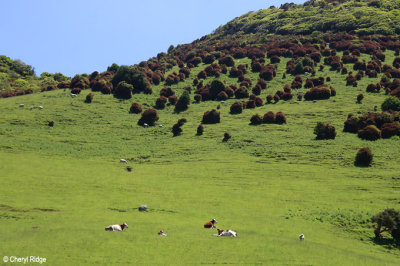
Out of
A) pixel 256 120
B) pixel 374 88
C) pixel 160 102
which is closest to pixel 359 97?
pixel 374 88

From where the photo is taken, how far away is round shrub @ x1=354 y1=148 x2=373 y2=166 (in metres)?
41.2

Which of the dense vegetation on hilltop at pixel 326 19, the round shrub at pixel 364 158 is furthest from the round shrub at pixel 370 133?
the dense vegetation on hilltop at pixel 326 19

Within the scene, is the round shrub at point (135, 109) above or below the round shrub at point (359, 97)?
below

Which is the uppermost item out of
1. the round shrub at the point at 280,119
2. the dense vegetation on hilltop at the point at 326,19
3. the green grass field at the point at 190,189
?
the dense vegetation on hilltop at the point at 326,19

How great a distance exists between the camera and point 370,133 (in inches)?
1972

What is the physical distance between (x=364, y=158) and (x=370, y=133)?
414 inches

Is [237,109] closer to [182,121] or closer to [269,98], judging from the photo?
[269,98]

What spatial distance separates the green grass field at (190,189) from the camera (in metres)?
21.3

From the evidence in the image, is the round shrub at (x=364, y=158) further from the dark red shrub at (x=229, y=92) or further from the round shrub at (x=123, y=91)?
the round shrub at (x=123, y=91)

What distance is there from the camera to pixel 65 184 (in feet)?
119

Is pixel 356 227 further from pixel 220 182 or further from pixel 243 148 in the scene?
pixel 243 148

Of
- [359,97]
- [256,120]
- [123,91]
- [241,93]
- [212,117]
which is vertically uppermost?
[241,93]

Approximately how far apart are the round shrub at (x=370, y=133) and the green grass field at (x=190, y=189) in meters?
1.49

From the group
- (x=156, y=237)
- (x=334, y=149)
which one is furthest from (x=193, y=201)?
(x=334, y=149)
